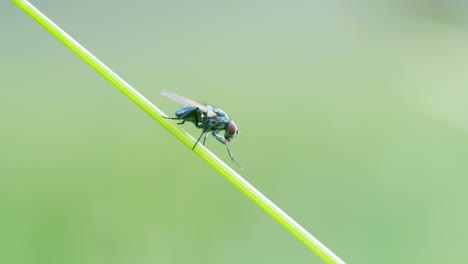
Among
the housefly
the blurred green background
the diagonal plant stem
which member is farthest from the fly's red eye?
the blurred green background

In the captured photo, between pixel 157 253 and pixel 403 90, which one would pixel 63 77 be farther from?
pixel 403 90

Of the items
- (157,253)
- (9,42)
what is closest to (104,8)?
(9,42)

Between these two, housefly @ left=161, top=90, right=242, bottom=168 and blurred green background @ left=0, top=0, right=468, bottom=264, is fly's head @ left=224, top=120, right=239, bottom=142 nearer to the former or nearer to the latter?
housefly @ left=161, top=90, right=242, bottom=168

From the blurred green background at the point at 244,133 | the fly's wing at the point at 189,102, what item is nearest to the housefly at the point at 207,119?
the fly's wing at the point at 189,102

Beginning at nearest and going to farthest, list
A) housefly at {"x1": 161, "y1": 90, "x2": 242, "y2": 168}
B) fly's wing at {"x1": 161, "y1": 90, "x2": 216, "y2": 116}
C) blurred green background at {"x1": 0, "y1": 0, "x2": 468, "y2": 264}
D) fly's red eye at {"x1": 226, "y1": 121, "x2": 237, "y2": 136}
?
fly's wing at {"x1": 161, "y1": 90, "x2": 216, "y2": 116}
housefly at {"x1": 161, "y1": 90, "x2": 242, "y2": 168}
fly's red eye at {"x1": 226, "y1": 121, "x2": 237, "y2": 136}
blurred green background at {"x1": 0, "y1": 0, "x2": 468, "y2": 264}

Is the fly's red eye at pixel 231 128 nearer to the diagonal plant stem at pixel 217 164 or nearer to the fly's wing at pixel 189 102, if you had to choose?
the fly's wing at pixel 189 102

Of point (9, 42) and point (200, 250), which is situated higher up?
point (9, 42)

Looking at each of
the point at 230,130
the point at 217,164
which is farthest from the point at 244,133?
the point at 217,164

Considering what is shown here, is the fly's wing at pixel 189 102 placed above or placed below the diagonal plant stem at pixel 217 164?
above
